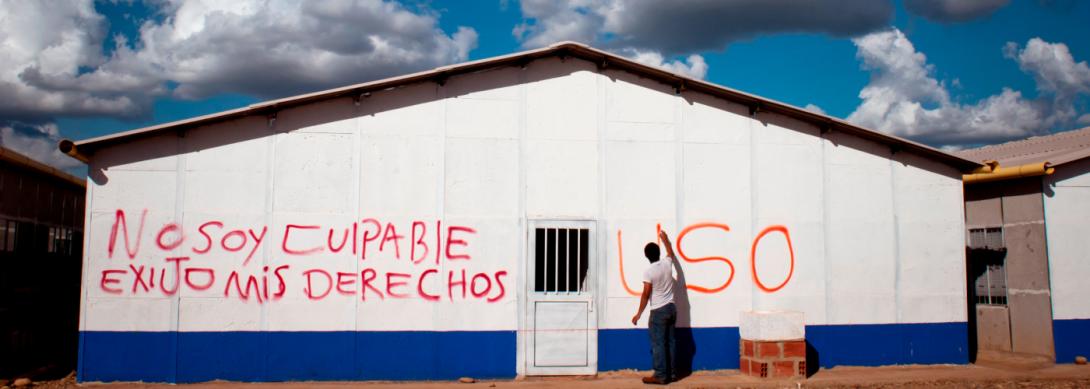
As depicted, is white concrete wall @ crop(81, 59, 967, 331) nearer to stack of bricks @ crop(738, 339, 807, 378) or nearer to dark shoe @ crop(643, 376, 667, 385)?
stack of bricks @ crop(738, 339, 807, 378)

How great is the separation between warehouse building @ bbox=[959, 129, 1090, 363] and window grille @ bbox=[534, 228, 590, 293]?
5975mm

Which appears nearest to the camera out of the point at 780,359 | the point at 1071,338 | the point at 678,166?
the point at 780,359

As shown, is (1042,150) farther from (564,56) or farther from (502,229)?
(502,229)

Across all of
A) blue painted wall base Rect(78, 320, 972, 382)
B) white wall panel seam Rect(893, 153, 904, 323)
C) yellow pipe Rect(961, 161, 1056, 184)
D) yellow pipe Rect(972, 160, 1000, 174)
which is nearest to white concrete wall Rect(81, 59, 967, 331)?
white wall panel seam Rect(893, 153, 904, 323)

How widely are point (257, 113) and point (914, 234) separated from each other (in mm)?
9039

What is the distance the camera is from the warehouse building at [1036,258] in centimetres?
1053

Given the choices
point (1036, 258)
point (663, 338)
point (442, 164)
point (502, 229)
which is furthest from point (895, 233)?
point (442, 164)

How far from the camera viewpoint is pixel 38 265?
1104 centimetres

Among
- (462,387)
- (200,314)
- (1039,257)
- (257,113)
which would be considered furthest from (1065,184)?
(200,314)

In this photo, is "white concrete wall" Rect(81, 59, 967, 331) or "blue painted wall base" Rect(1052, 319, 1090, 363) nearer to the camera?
"white concrete wall" Rect(81, 59, 967, 331)

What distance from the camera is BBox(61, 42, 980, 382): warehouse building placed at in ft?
28.6

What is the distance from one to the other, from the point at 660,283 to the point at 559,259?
1368mm

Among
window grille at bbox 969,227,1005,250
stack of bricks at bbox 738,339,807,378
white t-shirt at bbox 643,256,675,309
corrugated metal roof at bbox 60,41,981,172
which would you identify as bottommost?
stack of bricks at bbox 738,339,807,378

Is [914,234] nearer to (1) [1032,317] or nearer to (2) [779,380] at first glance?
(1) [1032,317]
